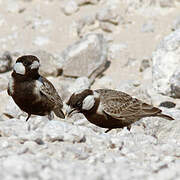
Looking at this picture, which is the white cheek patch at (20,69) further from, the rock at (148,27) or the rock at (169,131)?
the rock at (148,27)

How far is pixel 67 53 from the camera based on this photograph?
11.6 meters

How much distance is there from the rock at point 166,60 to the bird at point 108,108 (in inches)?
101

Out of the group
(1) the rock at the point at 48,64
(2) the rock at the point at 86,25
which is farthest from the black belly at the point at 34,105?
(2) the rock at the point at 86,25

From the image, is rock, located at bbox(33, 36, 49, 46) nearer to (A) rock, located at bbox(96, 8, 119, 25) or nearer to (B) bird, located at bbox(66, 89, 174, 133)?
(A) rock, located at bbox(96, 8, 119, 25)

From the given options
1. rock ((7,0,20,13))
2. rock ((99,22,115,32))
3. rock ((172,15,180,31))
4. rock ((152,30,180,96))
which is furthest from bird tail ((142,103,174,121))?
rock ((7,0,20,13))

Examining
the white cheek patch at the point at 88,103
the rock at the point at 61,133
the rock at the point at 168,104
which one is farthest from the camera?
the rock at the point at 168,104

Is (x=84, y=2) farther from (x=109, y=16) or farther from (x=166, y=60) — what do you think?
(x=166, y=60)

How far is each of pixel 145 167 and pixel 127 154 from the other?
1.98 feet

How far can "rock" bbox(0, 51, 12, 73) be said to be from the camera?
456 inches

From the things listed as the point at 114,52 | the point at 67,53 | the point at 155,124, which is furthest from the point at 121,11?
the point at 155,124

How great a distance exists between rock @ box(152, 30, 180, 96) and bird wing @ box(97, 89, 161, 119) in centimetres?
→ 255

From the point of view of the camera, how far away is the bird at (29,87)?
25.2 ft

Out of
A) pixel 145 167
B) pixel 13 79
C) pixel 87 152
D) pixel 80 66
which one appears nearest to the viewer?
pixel 145 167

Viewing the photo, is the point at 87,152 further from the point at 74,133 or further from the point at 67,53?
the point at 67,53
